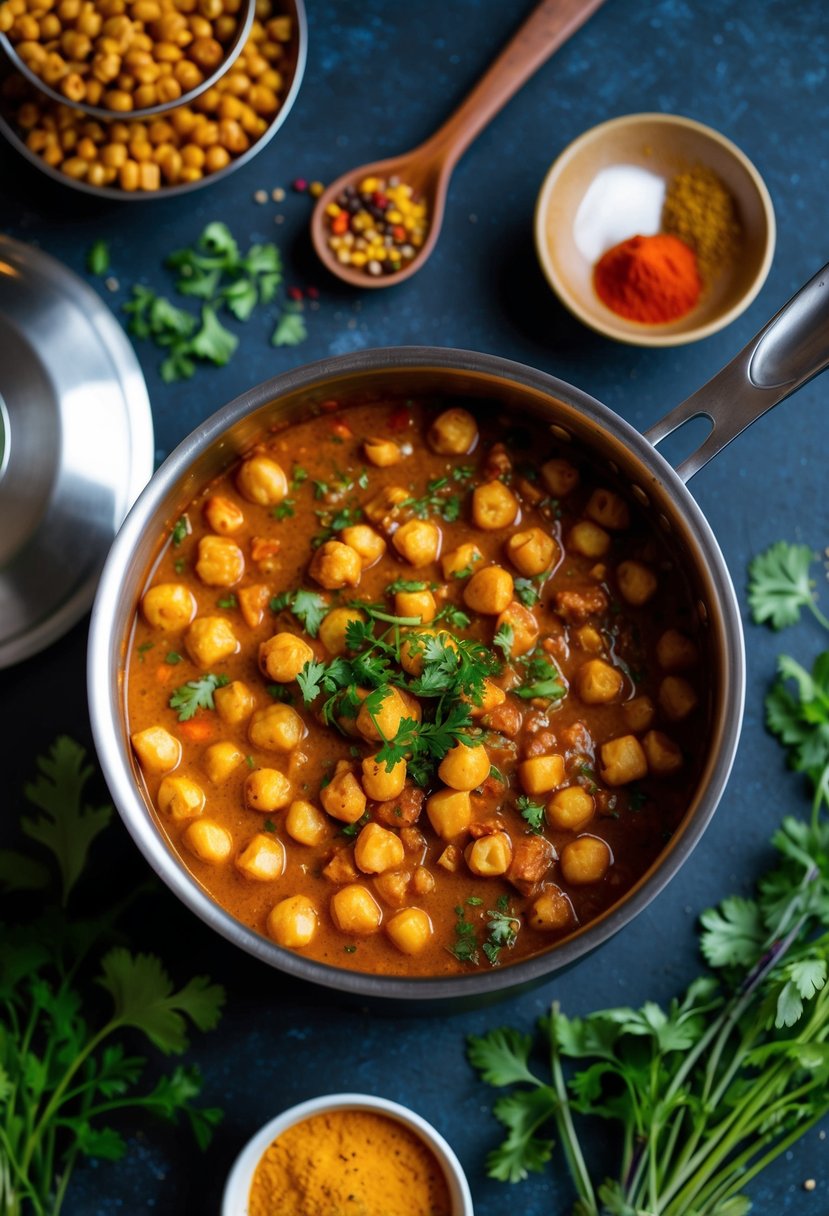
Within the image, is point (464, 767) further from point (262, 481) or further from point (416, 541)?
point (262, 481)

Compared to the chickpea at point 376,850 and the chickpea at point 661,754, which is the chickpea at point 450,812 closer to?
the chickpea at point 376,850

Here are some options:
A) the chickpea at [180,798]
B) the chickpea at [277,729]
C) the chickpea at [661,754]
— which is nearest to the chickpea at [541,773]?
the chickpea at [661,754]

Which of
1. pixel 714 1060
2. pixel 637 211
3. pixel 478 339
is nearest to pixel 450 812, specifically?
pixel 714 1060

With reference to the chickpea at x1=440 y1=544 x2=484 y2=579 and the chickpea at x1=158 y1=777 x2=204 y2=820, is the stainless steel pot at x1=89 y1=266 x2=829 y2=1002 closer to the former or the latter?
the chickpea at x1=158 y1=777 x2=204 y2=820

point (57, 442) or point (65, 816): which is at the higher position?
point (57, 442)

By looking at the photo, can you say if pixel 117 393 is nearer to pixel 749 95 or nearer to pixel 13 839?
pixel 13 839

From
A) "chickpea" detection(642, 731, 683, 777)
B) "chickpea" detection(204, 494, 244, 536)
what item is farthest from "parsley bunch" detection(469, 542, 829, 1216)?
"chickpea" detection(204, 494, 244, 536)
